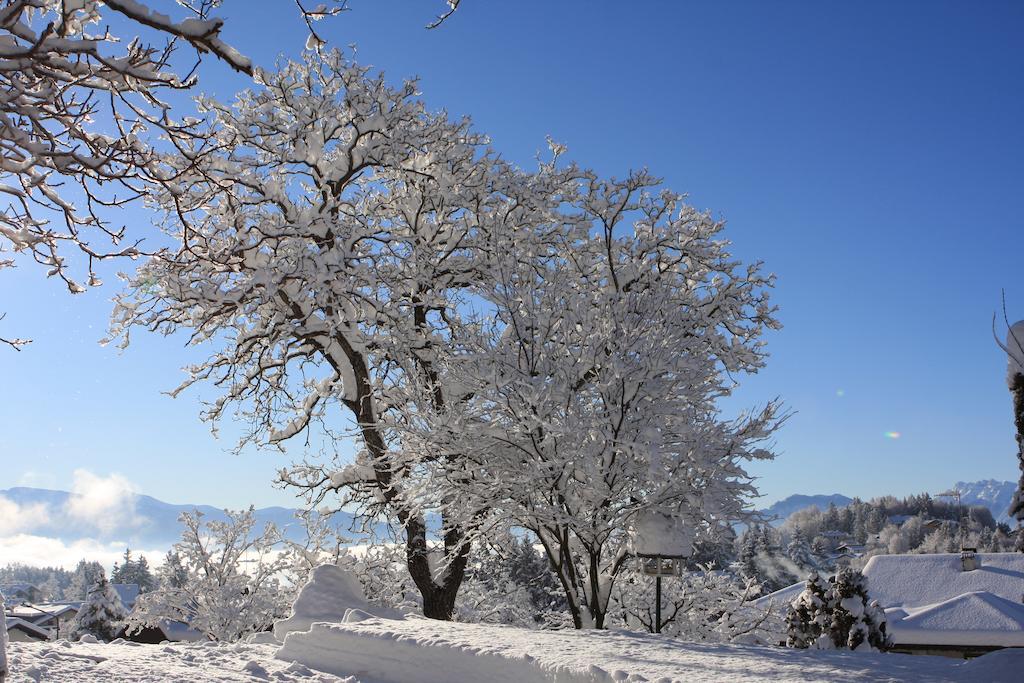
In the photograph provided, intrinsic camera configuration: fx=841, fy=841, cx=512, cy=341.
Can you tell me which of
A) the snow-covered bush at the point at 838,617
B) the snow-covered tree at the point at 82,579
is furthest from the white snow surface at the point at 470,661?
the snow-covered tree at the point at 82,579

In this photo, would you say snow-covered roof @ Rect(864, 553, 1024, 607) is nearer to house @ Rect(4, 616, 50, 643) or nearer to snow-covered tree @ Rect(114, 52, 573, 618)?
snow-covered tree @ Rect(114, 52, 573, 618)

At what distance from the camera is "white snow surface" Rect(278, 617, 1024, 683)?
6836 mm

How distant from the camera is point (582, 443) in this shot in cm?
1275

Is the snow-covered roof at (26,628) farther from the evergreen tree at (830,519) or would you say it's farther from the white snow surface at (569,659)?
the evergreen tree at (830,519)

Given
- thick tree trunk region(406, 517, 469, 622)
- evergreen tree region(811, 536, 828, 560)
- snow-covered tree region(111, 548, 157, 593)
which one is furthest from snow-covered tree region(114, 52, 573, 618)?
evergreen tree region(811, 536, 828, 560)

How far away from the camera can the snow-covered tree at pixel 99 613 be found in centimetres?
4303

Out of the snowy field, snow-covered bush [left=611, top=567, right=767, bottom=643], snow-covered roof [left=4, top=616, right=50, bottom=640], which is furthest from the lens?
snow-covered roof [left=4, top=616, right=50, bottom=640]

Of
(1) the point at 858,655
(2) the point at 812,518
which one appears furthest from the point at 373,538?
(2) the point at 812,518

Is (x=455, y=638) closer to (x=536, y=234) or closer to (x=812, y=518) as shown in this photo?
(x=536, y=234)

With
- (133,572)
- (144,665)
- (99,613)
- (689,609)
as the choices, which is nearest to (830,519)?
(133,572)

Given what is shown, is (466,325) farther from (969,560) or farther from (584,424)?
(969,560)

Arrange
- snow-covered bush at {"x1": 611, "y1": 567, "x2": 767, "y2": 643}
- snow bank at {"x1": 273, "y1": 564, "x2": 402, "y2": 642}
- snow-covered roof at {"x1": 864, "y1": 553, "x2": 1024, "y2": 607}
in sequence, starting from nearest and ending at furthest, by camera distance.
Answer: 1. snow bank at {"x1": 273, "y1": 564, "x2": 402, "y2": 642}
2. snow-covered bush at {"x1": 611, "y1": 567, "x2": 767, "y2": 643}
3. snow-covered roof at {"x1": 864, "y1": 553, "x2": 1024, "y2": 607}

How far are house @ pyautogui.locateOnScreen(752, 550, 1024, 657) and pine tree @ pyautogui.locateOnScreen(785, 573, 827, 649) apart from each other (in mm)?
459

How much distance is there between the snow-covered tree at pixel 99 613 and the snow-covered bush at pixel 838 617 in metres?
34.3
